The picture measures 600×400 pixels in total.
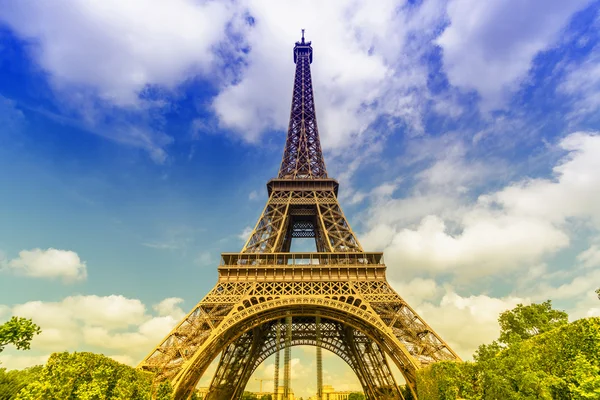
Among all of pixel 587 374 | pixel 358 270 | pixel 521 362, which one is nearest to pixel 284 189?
pixel 358 270

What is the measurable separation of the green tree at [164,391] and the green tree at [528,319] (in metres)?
22.3

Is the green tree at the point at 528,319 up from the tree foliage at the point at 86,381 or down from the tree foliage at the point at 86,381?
up

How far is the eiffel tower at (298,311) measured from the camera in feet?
63.0

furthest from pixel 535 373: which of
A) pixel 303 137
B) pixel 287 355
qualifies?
pixel 303 137

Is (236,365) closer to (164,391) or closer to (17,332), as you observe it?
(164,391)

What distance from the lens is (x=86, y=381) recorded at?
44.7 ft

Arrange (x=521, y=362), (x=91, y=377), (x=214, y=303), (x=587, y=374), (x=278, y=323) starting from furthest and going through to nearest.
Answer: (x=278, y=323) → (x=214, y=303) → (x=91, y=377) → (x=521, y=362) → (x=587, y=374)

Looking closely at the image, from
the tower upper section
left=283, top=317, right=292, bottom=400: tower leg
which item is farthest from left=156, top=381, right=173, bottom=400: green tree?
the tower upper section

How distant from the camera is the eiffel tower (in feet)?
63.0

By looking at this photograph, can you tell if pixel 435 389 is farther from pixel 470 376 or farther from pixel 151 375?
pixel 151 375

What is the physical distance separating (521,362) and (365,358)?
630 inches

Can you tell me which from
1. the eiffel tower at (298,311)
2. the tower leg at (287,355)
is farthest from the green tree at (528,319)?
the tower leg at (287,355)

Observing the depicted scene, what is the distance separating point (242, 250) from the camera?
23969mm

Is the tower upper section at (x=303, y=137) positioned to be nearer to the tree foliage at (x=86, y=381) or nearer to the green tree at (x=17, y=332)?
the tree foliage at (x=86, y=381)
